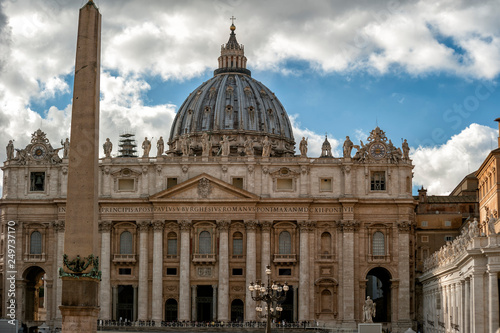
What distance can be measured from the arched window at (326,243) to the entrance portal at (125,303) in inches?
712

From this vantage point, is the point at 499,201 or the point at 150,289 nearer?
the point at 499,201

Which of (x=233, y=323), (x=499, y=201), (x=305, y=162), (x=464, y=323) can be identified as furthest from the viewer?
(x=305, y=162)

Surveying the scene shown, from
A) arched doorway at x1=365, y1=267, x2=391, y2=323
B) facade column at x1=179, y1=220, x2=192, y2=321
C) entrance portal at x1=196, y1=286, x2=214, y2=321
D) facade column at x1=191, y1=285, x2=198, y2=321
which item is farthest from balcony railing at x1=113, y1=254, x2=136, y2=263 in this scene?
arched doorway at x1=365, y1=267, x2=391, y2=323

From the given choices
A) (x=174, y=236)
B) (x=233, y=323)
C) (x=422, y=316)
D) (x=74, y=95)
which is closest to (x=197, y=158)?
(x=174, y=236)

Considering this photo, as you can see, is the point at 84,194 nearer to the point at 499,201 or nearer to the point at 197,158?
the point at 499,201

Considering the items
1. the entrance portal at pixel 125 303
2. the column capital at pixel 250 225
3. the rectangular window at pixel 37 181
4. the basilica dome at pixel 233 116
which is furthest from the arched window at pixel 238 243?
the basilica dome at pixel 233 116

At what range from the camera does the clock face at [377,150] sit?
9250 centimetres

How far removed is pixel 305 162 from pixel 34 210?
25482 millimetres

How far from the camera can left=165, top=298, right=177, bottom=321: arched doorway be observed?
301 feet

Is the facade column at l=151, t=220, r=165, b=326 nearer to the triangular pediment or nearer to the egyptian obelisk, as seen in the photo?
the triangular pediment

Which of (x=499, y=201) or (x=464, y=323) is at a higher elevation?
(x=499, y=201)

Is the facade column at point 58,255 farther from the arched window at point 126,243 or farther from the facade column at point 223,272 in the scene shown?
the facade column at point 223,272

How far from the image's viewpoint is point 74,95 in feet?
111

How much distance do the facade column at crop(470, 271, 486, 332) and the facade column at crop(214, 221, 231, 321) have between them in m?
42.6
